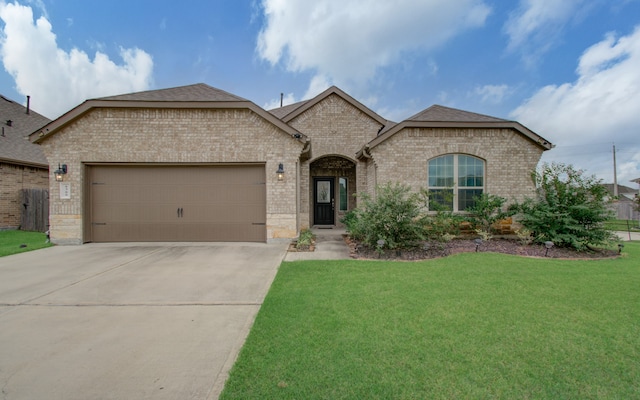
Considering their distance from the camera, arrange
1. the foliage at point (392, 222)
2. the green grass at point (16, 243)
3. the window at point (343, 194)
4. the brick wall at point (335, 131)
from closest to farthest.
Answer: the foliage at point (392, 222), the green grass at point (16, 243), the brick wall at point (335, 131), the window at point (343, 194)

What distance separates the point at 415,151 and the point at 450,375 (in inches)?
307

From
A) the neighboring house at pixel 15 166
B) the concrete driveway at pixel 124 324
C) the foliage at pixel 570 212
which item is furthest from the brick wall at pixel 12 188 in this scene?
the foliage at pixel 570 212

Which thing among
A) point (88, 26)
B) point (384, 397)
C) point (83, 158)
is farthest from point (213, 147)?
point (88, 26)

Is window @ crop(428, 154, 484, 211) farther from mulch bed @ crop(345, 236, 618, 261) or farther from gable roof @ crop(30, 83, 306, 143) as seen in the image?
gable roof @ crop(30, 83, 306, 143)

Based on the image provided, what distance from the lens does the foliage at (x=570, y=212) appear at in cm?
706

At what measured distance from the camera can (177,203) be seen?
845 cm

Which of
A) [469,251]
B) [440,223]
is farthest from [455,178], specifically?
[469,251]

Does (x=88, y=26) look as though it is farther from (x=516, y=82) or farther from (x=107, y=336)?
(x=516, y=82)

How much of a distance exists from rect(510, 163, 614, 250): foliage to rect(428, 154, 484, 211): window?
173 cm

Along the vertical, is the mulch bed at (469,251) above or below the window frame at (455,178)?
below

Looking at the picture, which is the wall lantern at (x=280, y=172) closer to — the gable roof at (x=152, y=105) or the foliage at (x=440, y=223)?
the gable roof at (x=152, y=105)

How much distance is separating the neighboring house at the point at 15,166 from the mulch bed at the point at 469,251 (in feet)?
48.4

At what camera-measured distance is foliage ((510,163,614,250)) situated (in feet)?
23.2

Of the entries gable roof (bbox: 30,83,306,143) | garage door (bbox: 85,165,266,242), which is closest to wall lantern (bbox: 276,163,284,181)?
garage door (bbox: 85,165,266,242)
